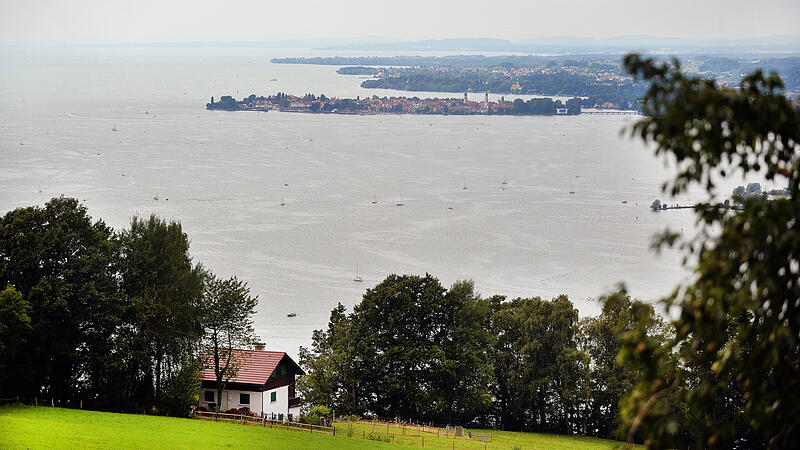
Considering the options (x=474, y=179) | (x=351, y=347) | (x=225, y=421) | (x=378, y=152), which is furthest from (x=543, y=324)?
(x=378, y=152)

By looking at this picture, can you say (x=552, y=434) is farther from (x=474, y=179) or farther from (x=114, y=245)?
(x=474, y=179)

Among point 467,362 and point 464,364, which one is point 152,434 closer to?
point 464,364

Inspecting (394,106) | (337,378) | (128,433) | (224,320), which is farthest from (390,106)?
(128,433)

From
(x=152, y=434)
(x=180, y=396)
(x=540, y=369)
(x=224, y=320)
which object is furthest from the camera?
(x=540, y=369)

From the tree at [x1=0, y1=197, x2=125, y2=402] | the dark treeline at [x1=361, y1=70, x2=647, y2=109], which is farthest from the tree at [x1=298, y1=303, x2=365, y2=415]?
the dark treeline at [x1=361, y1=70, x2=647, y2=109]

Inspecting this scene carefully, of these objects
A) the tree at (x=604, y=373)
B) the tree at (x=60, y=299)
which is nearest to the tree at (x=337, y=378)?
the tree at (x=60, y=299)

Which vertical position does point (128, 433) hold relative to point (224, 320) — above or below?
below

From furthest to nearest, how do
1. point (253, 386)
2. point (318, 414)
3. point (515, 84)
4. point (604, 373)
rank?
1. point (515, 84)
2. point (604, 373)
3. point (253, 386)
4. point (318, 414)
